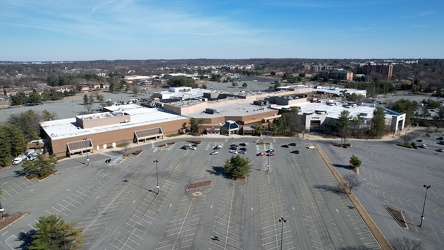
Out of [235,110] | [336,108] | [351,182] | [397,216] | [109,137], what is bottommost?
[397,216]

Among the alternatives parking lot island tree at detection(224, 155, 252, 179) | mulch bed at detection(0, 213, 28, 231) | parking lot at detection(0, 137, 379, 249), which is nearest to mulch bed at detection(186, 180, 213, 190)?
parking lot at detection(0, 137, 379, 249)

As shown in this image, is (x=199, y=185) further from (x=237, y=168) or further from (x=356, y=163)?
(x=356, y=163)

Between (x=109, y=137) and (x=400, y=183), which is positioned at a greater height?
(x=109, y=137)

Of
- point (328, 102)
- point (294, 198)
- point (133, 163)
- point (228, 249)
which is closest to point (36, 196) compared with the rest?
point (133, 163)

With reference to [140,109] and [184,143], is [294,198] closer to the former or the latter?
[184,143]

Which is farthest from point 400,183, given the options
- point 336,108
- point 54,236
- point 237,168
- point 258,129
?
point 336,108

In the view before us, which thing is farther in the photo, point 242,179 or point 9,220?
point 242,179
